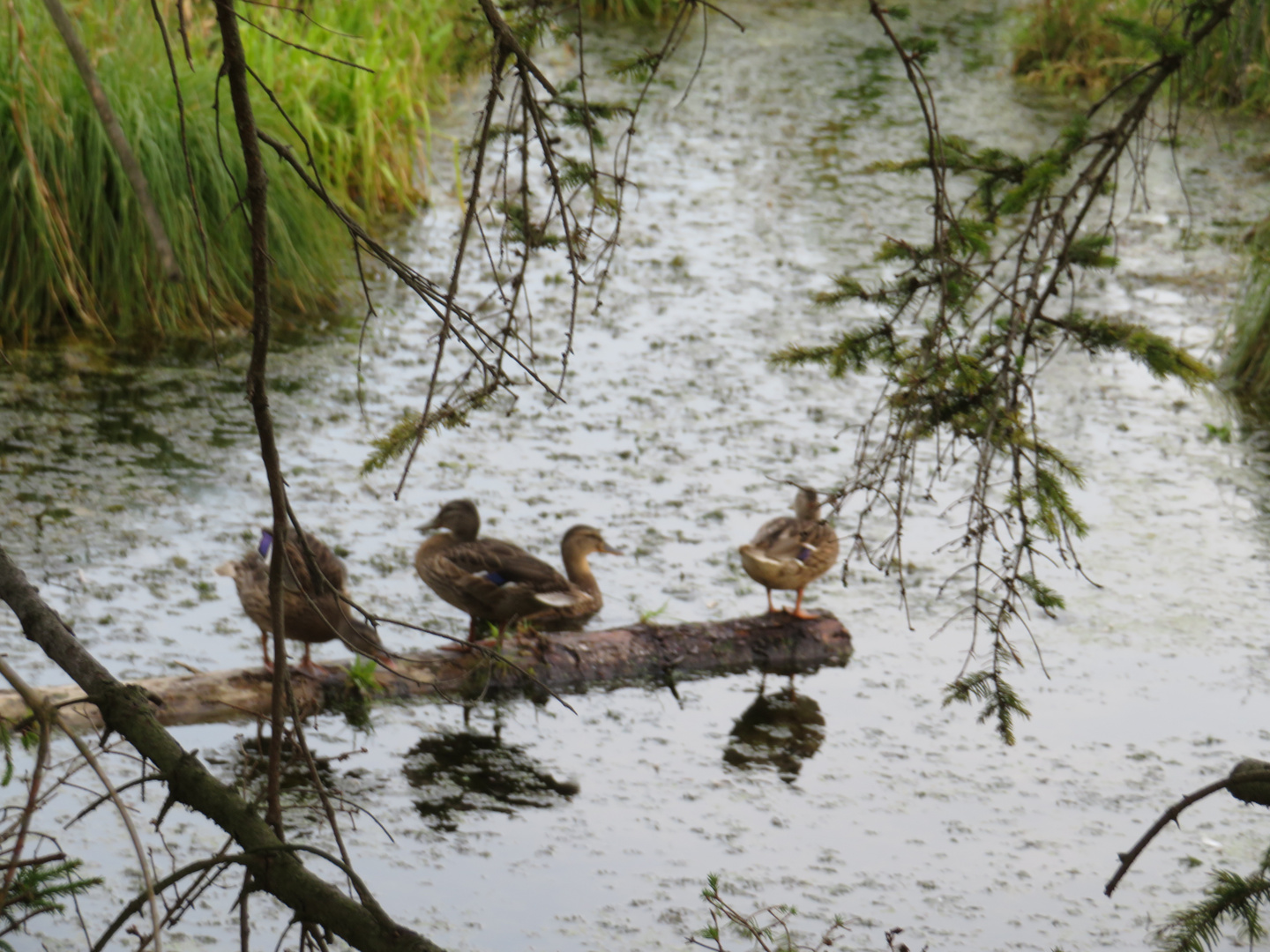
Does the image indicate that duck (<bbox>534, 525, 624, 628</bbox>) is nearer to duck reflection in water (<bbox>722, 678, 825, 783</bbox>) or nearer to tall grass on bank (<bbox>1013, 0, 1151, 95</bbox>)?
duck reflection in water (<bbox>722, 678, 825, 783</bbox>)

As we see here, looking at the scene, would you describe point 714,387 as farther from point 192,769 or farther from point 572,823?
point 192,769

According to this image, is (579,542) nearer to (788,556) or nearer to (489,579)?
(489,579)

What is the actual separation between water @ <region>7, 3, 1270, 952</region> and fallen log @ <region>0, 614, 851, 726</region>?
0.23 feet

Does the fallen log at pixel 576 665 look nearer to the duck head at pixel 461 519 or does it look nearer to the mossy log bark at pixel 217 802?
the duck head at pixel 461 519

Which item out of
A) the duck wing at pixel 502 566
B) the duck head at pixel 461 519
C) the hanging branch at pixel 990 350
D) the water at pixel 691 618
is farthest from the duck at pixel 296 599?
the hanging branch at pixel 990 350

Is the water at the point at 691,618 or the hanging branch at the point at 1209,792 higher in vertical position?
the hanging branch at the point at 1209,792

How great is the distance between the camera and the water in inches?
139

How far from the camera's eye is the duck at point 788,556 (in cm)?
462

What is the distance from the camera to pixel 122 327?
6859 millimetres

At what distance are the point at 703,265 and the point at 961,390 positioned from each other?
6.41 m

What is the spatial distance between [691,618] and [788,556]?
17.4 inches

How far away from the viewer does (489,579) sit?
15.0 ft

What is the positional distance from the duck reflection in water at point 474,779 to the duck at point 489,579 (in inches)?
19.3

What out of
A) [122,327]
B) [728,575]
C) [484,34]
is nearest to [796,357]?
[484,34]
